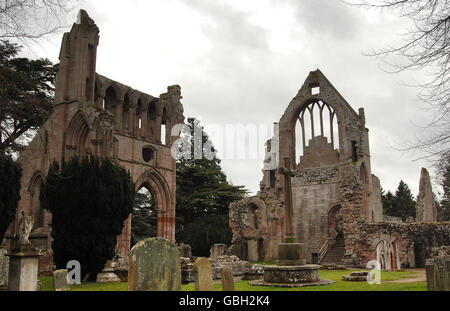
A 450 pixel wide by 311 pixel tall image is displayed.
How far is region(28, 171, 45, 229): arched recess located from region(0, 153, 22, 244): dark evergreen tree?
1029 cm

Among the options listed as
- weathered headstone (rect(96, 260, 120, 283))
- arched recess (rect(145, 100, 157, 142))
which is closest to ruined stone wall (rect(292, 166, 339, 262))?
arched recess (rect(145, 100, 157, 142))

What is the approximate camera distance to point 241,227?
27938 millimetres

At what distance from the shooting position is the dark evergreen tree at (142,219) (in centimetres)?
3125

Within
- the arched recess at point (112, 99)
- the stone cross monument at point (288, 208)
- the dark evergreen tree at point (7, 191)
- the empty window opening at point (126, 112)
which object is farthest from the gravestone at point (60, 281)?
the empty window opening at point (126, 112)

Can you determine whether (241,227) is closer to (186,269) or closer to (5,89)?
(186,269)

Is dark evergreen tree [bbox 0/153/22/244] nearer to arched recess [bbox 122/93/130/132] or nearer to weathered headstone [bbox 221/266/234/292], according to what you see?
weathered headstone [bbox 221/266/234/292]

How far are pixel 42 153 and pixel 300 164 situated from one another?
16.5 metres

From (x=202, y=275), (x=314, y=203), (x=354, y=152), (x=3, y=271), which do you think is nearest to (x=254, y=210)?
(x=314, y=203)

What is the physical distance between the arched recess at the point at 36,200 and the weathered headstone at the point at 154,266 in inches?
672

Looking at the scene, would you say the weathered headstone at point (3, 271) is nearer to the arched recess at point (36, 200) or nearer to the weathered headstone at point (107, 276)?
the weathered headstone at point (107, 276)

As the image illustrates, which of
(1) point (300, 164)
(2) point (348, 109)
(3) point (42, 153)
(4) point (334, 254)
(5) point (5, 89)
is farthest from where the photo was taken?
(1) point (300, 164)

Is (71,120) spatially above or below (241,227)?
above

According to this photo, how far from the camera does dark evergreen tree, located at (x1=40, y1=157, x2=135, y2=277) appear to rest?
39.1 ft
